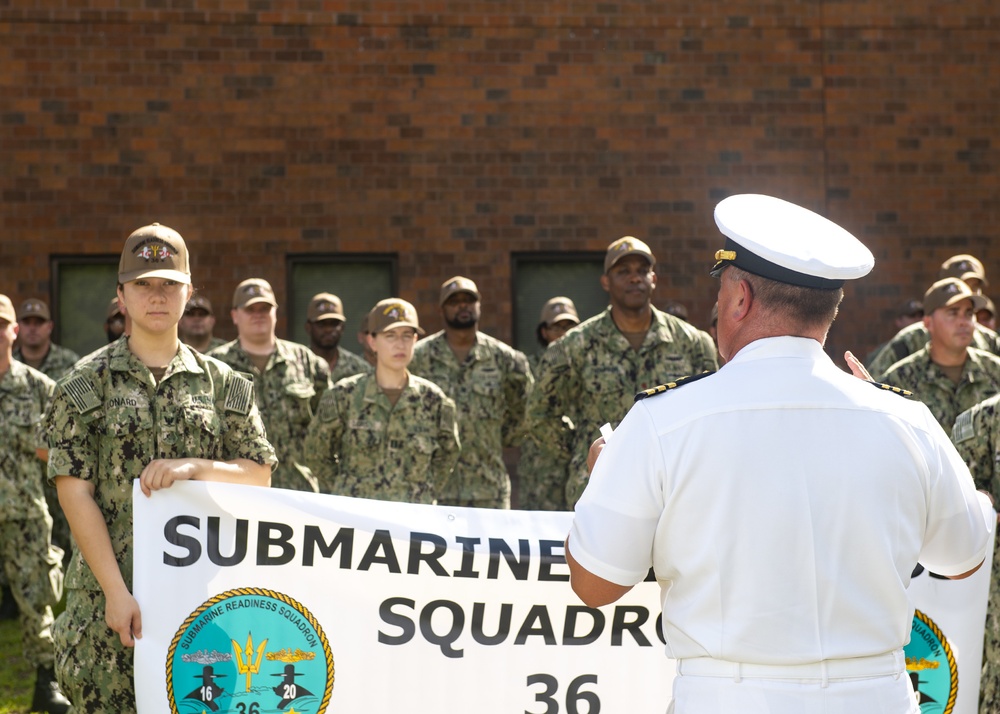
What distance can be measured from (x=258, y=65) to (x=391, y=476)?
5.68m

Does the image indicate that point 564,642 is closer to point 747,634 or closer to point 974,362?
point 747,634

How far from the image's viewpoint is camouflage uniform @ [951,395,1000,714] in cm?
520

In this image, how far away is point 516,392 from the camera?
8797 mm

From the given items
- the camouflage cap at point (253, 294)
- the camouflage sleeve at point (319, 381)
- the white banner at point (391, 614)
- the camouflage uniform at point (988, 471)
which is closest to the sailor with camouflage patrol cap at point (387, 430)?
the camouflage sleeve at point (319, 381)

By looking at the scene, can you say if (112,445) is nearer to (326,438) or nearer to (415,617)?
(415,617)

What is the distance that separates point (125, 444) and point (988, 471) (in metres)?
3.54

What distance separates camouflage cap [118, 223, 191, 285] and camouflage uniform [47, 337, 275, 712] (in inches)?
10.0

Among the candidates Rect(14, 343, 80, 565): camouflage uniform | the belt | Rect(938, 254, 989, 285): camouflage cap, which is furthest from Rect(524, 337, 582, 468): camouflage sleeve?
the belt

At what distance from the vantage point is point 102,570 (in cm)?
388

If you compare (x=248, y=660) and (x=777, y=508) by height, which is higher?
(x=777, y=508)

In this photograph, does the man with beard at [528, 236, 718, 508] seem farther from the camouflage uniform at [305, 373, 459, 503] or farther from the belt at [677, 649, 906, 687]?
the belt at [677, 649, 906, 687]

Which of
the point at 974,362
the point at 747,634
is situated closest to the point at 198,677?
the point at 747,634

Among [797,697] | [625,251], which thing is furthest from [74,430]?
[625,251]

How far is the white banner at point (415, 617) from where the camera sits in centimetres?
426
